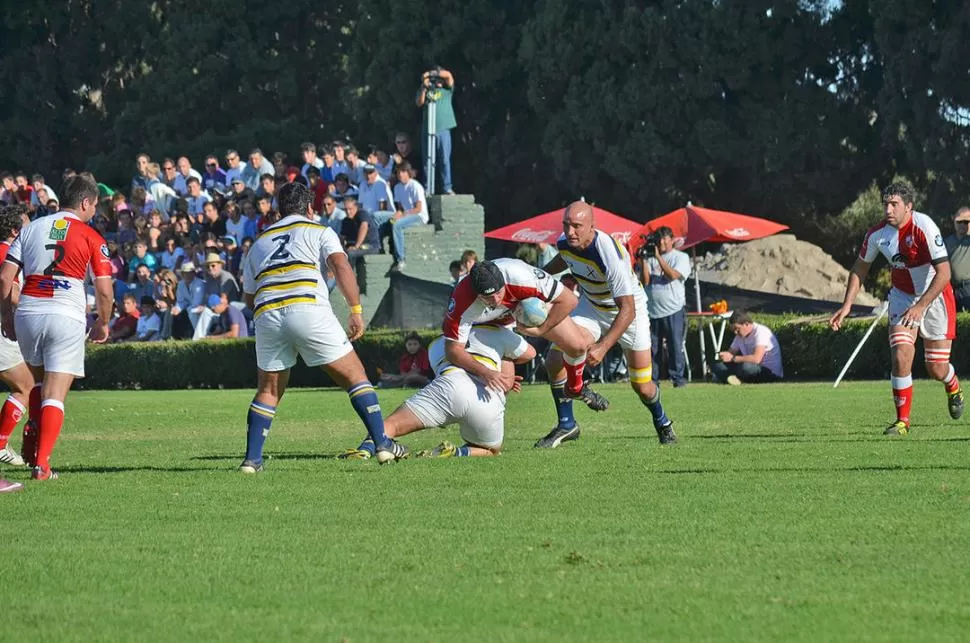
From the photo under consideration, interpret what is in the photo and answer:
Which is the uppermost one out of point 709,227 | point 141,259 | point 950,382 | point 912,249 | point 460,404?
point 141,259

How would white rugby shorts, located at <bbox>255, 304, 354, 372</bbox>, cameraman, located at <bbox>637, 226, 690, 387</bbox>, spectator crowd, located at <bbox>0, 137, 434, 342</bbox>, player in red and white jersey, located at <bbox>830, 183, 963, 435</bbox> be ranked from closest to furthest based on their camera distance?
white rugby shorts, located at <bbox>255, 304, 354, 372</bbox> → player in red and white jersey, located at <bbox>830, 183, 963, 435</bbox> → cameraman, located at <bbox>637, 226, 690, 387</bbox> → spectator crowd, located at <bbox>0, 137, 434, 342</bbox>

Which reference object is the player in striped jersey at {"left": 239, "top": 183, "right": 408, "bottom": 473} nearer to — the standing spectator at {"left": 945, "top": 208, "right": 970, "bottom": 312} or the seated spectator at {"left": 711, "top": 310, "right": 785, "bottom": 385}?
the standing spectator at {"left": 945, "top": 208, "right": 970, "bottom": 312}

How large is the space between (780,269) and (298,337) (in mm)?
23419

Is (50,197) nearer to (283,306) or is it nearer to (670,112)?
→ (670,112)

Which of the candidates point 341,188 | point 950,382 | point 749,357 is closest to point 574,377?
point 950,382

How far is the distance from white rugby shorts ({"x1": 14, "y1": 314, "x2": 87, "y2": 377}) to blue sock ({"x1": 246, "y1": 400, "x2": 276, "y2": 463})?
3.92ft

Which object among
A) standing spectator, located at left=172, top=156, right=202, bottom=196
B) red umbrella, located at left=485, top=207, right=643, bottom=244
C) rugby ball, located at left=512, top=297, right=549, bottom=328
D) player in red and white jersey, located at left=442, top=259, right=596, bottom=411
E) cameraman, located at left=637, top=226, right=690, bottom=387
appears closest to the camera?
player in red and white jersey, located at left=442, top=259, right=596, bottom=411

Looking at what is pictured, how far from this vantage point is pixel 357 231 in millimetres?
30484

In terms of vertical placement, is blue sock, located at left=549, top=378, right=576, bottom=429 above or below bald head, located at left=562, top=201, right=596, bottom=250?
below

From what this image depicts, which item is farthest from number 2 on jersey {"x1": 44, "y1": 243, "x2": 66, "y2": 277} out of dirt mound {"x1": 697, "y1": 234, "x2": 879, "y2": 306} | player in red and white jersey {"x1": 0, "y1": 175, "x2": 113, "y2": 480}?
dirt mound {"x1": 697, "y1": 234, "x2": 879, "y2": 306}

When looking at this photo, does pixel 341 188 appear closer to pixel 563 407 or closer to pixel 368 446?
pixel 563 407

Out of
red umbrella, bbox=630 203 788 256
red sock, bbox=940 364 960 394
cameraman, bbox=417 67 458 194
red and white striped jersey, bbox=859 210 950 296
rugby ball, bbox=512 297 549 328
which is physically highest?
cameraman, bbox=417 67 458 194

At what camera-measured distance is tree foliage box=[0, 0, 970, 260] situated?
32844mm

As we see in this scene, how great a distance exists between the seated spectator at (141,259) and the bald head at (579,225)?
19.9 m
